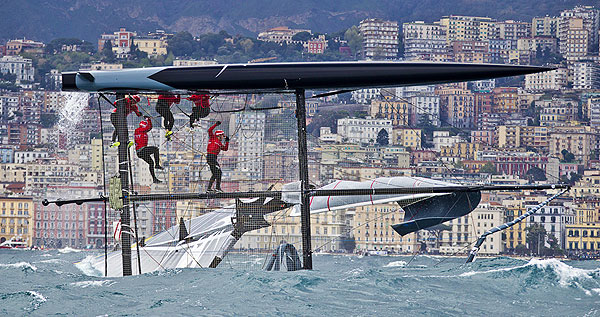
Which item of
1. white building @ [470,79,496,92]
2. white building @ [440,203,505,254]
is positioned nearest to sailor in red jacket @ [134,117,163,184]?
white building @ [440,203,505,254]

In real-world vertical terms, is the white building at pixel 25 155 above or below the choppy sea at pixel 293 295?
above

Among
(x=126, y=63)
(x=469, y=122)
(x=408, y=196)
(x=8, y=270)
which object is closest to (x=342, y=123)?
(x=8, y=270)

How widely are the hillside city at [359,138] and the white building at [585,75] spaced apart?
107 millimetres

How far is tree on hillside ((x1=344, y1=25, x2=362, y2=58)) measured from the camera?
10506 cm

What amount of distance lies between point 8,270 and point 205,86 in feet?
19.0

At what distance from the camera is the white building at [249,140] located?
36.7 ft

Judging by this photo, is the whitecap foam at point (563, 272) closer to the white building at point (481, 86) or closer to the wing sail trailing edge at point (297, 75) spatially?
the wing sail trailing edge at point (297, 75)

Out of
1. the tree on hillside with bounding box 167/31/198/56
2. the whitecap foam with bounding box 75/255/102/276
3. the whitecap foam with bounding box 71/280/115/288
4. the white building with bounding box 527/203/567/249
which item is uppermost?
the tree on hillside with bounding box 167/31/198/56

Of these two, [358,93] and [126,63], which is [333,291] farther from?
[126,63]

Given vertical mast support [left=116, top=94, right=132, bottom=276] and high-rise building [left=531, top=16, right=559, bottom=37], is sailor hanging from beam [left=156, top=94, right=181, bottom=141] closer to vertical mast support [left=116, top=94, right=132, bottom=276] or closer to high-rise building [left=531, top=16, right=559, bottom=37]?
vertical mast support [left=116, top=94, right=132, bottom=276]

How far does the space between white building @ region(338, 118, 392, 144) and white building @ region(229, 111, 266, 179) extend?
17.7m

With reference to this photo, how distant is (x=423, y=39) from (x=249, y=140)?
298 feet

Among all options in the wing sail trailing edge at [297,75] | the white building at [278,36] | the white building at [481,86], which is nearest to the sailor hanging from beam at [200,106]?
the wing sail trailing edge at [297,75]

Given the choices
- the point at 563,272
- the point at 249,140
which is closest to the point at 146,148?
the point at 249,140
